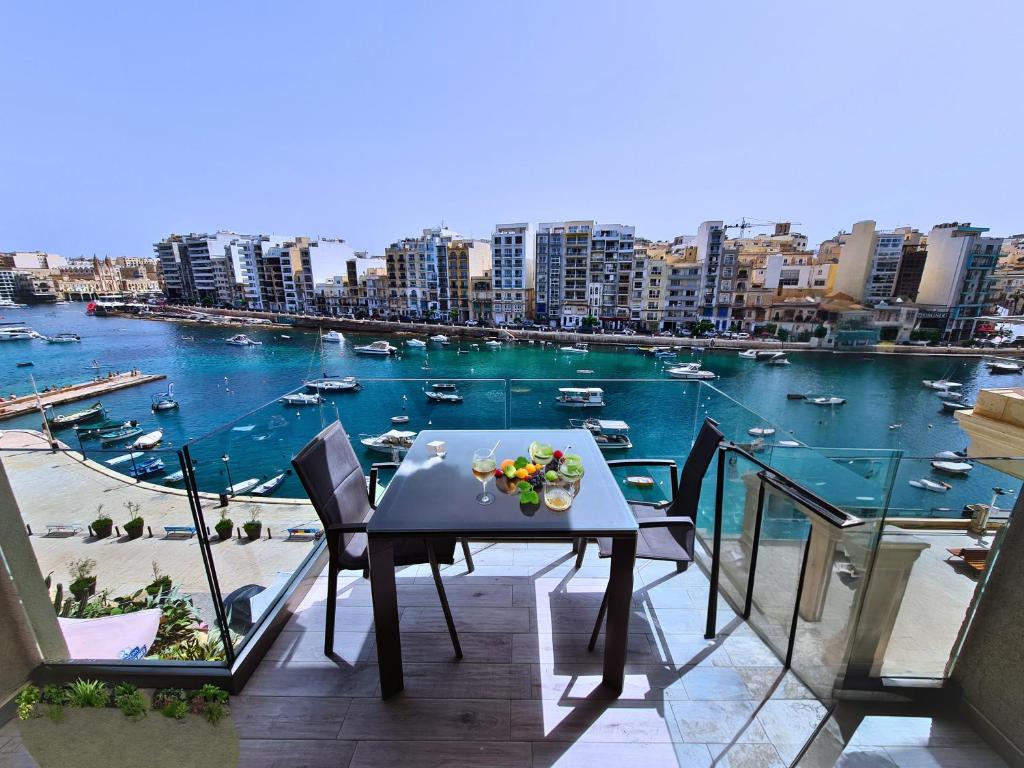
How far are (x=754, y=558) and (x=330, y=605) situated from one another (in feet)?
Result: 6.36

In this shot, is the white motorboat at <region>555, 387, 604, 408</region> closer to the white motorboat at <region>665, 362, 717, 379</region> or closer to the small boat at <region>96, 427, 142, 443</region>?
the white motorboat at <region>665, 362, 717, 379</region>

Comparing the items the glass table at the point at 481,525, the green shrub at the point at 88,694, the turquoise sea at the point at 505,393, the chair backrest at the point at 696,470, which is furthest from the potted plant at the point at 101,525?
the chair backrest at the point at 696,470

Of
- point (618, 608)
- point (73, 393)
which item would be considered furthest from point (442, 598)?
point (73, 393)

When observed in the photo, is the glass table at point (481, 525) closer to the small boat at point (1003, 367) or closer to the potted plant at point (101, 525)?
the potted plant at point (101, 525)

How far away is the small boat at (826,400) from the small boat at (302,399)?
25.2m

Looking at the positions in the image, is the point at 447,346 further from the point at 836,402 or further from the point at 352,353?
the point at 836,402

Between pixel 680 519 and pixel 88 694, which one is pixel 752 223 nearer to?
pixel 680 519

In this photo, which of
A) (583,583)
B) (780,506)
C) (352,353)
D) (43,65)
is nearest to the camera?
(780,506)

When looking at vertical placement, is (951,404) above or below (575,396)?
below

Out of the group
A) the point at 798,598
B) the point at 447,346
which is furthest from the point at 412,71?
the point at 447,346

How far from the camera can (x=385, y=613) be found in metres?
1.55

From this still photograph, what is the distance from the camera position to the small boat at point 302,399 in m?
2.42

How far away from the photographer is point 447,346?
34.1 metres

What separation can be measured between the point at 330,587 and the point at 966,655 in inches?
99.0
